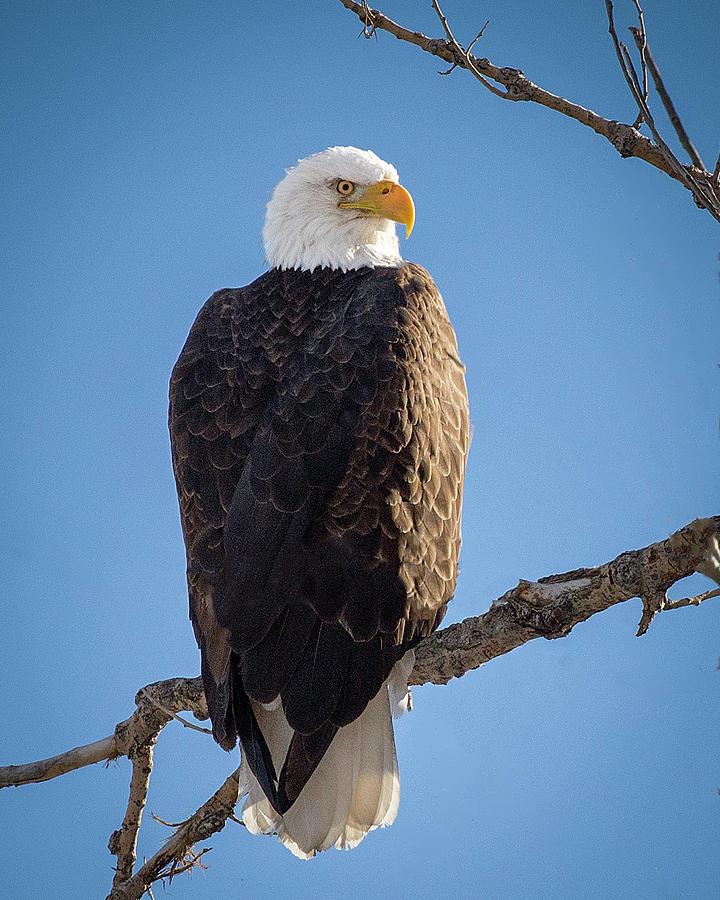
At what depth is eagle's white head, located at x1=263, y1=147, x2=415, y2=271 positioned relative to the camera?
3.59 meters

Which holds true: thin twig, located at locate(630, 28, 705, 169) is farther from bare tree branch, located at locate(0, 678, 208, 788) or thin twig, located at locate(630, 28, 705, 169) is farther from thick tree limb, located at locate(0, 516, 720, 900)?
bare tree branch, located at locate(0, 678, 208, 788)

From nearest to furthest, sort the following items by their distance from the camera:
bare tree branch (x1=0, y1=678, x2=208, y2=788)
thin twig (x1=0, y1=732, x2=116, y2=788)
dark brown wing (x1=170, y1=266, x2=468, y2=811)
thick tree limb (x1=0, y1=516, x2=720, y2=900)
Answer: thick tree limb (x1=0, y1=516, x2=720, y2=900)
dark brown wing (x1=170, y1=266, x2=468, y2=811)
bare tree branch (x1=0, y1=678, x2=208, y2=788)
thin twig (x1=0, y1=732, x2=116, y2=788)

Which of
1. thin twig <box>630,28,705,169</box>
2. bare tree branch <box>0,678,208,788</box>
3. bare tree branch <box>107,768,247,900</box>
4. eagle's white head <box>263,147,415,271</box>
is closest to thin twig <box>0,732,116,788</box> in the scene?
bare tree branch <box>0,678,208,788</box>

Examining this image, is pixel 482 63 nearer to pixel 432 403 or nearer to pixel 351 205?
pixel 432 403

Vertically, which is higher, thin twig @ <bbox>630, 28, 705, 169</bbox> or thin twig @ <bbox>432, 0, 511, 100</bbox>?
thin twig @ <bbox>432, 0, 511, 100</bbox>

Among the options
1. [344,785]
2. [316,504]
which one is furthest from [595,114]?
[344,785]

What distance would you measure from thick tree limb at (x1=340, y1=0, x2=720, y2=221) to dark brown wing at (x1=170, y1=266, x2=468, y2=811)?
745 mm

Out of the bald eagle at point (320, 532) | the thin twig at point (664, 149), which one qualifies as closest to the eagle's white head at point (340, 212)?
the bald eagle at point (320, 532)

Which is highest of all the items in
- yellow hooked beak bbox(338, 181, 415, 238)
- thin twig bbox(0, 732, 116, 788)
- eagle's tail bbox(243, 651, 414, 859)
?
yellow hooked beak bbox(338, 181, 415, 238)

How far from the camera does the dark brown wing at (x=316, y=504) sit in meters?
2.58

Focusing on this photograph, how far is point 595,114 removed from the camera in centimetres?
238

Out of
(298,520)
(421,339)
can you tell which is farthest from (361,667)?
(421,339)

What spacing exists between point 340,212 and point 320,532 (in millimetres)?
1484

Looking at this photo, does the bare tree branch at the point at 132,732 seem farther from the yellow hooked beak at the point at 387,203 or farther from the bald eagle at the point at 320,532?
the yellow hooked beak at the point at 387,203
